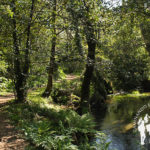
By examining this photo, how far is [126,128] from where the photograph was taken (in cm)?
949

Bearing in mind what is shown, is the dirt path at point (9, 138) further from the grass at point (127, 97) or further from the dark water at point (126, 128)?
the grass at point (127, 97)

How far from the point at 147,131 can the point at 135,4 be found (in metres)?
6.52

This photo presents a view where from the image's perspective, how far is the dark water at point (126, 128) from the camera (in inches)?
302

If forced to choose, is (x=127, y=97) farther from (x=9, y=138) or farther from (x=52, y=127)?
(x=9, y=138)

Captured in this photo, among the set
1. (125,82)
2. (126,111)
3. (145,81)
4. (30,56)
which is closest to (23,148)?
(30,56)

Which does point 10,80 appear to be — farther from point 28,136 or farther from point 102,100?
point 102,100

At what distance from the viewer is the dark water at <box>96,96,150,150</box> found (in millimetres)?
7661

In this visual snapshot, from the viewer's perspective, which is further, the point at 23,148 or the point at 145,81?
the point at 145,81

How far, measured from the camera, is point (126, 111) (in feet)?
41.9

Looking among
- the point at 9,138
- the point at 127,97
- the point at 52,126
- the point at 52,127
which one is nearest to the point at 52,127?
the point at 52,127

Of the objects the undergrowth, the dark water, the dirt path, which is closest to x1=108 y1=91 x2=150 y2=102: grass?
the dark water

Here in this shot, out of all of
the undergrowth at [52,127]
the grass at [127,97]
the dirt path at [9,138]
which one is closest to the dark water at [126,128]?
the undergrowth at [52,127]

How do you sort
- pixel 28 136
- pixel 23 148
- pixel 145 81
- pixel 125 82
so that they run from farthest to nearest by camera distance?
pixel 145 81
pixel 125 82
pixel 28 136
pixel 23 148

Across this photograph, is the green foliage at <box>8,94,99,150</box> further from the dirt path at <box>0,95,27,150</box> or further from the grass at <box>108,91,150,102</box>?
the grass at <box>108,91,150,102</box>
